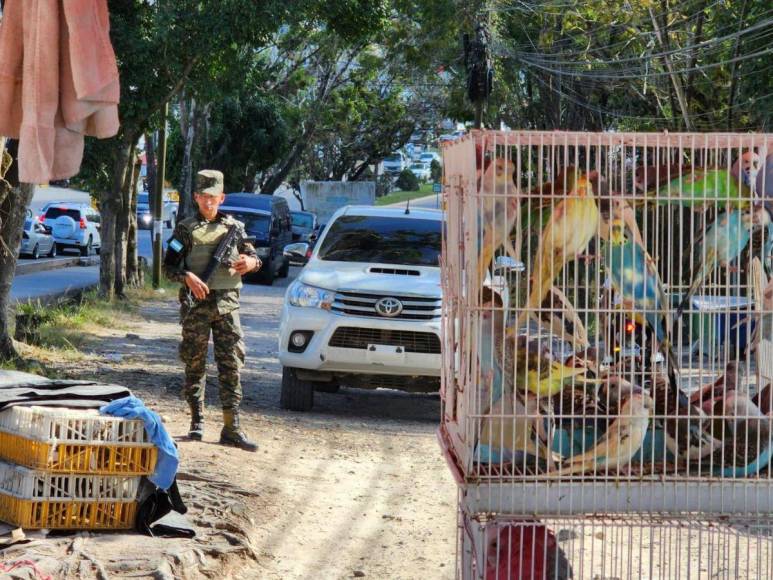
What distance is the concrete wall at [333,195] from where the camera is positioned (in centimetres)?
5843

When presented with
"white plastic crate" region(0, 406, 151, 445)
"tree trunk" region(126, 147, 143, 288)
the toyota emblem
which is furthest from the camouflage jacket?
"tree trunk" region(126, 147, 143, 288)

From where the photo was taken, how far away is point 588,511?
510 centimetres

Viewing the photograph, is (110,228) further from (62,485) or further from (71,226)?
(71,226)

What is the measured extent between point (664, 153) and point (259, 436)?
584 cm

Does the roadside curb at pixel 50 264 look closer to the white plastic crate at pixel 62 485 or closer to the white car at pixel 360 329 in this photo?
the white car at pixel 360 329

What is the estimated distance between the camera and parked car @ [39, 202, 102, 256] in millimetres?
41719

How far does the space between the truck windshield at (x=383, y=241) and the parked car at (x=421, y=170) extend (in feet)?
251

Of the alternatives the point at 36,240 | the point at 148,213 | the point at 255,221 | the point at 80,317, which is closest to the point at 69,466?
the point at 80,317

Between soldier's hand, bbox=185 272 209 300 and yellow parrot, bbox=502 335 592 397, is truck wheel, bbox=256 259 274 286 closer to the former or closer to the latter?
soldier's hand, bbox=185 272 209 300

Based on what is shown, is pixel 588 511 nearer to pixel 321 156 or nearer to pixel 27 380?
pixel 27 380

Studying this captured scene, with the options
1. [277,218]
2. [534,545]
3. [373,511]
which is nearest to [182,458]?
[373,511]

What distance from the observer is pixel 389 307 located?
36.7ft

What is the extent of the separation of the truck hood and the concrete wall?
150ft

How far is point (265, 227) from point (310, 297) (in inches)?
875
